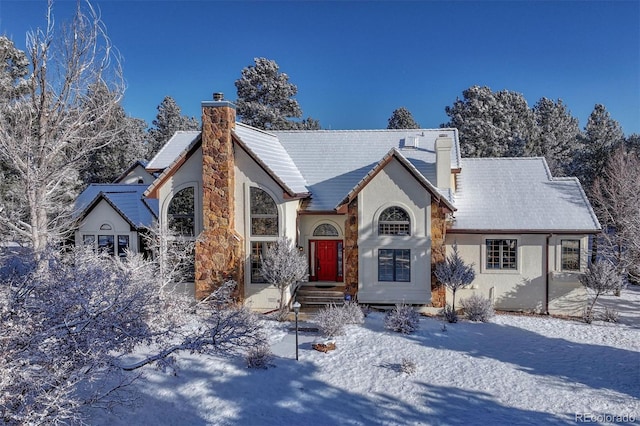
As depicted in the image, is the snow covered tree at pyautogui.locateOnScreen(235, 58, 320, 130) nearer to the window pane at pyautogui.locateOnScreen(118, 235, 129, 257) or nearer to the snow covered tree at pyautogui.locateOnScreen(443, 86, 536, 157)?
the snow covered tree at pyautogui.locateOnScreen(443, 86, 536, 157)

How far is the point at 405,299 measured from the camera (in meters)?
18.3

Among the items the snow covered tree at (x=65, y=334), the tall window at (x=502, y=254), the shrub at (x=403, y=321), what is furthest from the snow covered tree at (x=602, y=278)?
the snow covered tree at (x=65, y=334)

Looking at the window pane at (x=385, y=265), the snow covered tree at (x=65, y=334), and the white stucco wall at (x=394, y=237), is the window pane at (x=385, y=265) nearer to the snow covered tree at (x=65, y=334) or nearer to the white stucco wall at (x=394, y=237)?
the white stucco wall at (x=394, y=237)

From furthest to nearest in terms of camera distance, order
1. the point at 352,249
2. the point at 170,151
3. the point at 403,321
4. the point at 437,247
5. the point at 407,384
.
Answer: the point at 170,151
the point at 352,249
the point at 437,247
the point at 403,321
the point at 407,384

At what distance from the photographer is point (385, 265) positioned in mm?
18531

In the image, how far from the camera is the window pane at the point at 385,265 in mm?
18500

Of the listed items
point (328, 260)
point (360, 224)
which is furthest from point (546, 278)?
point (328, 260)

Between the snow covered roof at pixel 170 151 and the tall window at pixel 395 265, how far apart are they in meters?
10.7

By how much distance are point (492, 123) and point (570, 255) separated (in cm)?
2484

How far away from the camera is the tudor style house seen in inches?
700

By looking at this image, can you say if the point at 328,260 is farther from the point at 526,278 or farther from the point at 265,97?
the point at 265,97

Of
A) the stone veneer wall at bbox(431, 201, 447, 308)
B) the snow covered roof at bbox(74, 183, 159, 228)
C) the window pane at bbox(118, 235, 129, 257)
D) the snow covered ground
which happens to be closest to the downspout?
the snow covered ground

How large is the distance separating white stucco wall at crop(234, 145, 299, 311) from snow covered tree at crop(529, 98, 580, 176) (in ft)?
98.7

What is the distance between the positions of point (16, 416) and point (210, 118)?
13212 millimetres
